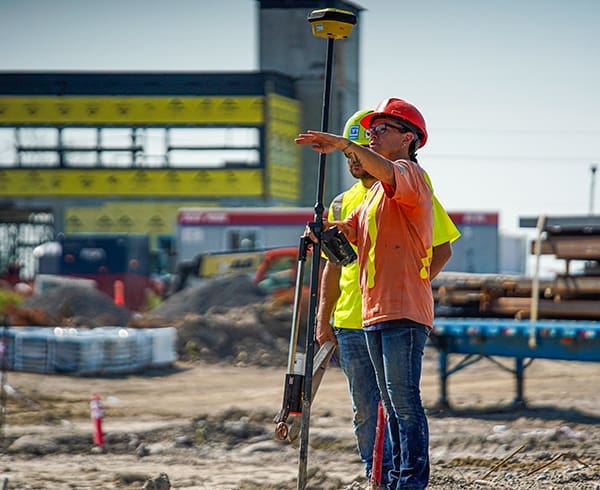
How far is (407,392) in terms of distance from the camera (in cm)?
591

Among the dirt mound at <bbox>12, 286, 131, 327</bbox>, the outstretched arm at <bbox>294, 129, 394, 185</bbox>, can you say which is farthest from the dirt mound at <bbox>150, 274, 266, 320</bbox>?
the outstretched arm at <bbox>294, 129, 394, 185</bbox>

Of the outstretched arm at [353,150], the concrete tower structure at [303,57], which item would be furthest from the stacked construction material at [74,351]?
the concrete tower structure at [303,57]

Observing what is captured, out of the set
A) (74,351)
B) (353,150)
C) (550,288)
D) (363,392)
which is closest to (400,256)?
(353,150)

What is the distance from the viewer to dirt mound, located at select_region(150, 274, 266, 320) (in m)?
27.1

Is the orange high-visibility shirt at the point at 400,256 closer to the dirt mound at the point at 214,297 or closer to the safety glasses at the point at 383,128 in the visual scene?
the safety glasses at the point at 383,128

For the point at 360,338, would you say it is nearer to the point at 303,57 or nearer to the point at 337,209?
the point at 337,209

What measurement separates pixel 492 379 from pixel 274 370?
4.09 meters

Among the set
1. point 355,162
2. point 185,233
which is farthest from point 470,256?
point 355,162

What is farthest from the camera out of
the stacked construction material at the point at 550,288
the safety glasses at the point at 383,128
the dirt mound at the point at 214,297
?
the dirt mound at the point at 214,297

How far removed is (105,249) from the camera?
38406mm

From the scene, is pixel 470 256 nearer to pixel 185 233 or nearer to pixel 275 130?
pixel 185 233

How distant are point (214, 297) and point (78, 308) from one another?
3.14m

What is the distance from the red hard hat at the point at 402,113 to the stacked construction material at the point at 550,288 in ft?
21.6

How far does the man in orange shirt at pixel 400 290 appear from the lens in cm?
590
